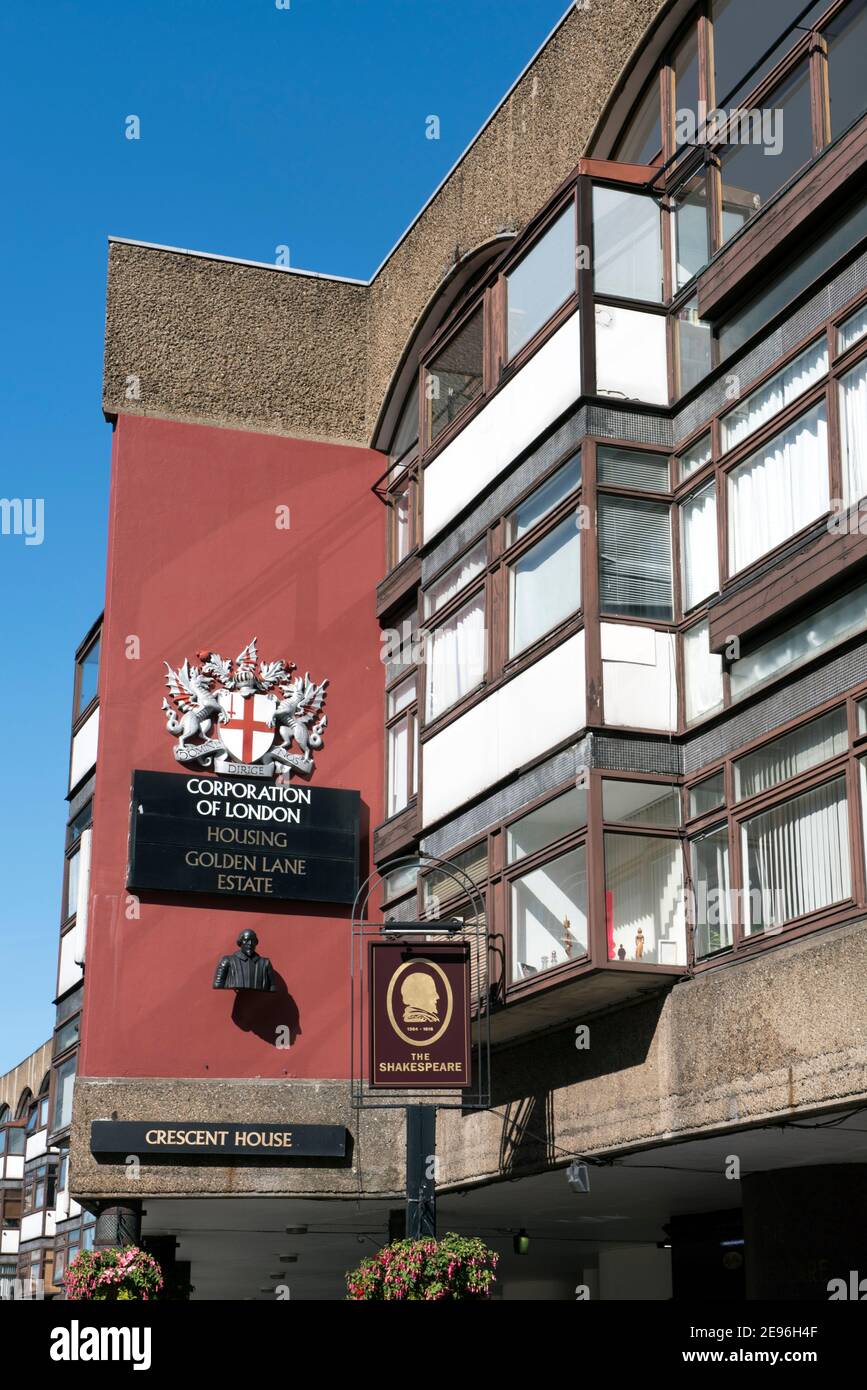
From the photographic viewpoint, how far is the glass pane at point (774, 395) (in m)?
16.6

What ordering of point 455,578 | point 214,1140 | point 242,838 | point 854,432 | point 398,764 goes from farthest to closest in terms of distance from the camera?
point 398,764, point 242,838, point 214,1140, point 455,578, point 854,432

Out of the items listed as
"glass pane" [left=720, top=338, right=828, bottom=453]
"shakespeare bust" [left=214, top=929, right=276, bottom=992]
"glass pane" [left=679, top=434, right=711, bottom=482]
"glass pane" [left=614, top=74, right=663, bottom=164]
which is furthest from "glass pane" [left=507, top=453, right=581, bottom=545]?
"shakespeare bust" [left=214, top=929, right=276, bottom=992]

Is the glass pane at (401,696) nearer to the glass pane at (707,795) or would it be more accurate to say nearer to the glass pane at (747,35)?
the glass pane at (707,795)

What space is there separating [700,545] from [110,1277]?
11.3 m

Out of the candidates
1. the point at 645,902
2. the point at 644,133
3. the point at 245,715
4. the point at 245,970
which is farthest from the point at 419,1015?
the point at 644,133

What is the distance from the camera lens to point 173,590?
26.9m

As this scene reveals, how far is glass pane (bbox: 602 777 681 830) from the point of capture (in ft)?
59.3

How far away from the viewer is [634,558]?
61.9ft

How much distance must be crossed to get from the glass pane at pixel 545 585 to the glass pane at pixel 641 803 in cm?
204

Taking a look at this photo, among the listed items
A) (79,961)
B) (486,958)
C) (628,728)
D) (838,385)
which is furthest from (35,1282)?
(838,385)

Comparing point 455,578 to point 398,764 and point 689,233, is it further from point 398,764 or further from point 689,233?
point 689,233

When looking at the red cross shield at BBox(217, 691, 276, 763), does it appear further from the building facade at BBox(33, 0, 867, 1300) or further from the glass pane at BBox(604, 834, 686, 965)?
the glass pane at BBox(604, 834, 686, 965)
